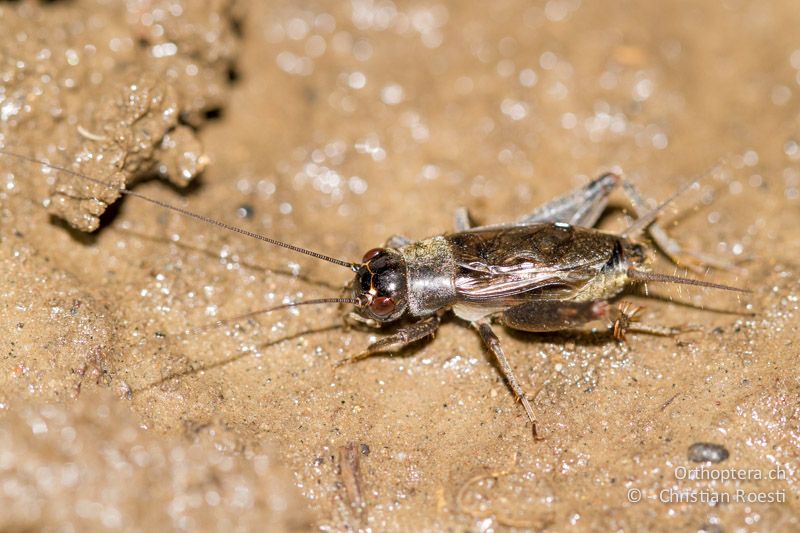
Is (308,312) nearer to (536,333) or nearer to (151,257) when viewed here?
(151,257)

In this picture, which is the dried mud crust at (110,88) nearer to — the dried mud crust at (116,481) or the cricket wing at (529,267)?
the dried mud crust at (116,481)

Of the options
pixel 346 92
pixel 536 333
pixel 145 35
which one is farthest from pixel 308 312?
pixel 145 35

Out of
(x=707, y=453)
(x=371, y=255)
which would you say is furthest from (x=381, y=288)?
(x=707, y=453)

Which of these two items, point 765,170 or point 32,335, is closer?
point 32,335

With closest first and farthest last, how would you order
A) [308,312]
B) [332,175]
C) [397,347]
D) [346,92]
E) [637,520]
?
[637,520]
[397,347]
[308,312]
[332,175]
[346,92]

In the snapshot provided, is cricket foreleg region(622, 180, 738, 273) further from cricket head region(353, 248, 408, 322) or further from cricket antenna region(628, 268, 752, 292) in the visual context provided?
cricket head region(353, 248, 408, 322)

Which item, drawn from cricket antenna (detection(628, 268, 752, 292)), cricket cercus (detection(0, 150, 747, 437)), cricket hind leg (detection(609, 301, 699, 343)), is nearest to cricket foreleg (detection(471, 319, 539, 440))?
cricket cercus (detection(0, 150, 747, 437))

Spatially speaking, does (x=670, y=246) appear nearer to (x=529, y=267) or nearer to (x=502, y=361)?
(x=529, y=267)
